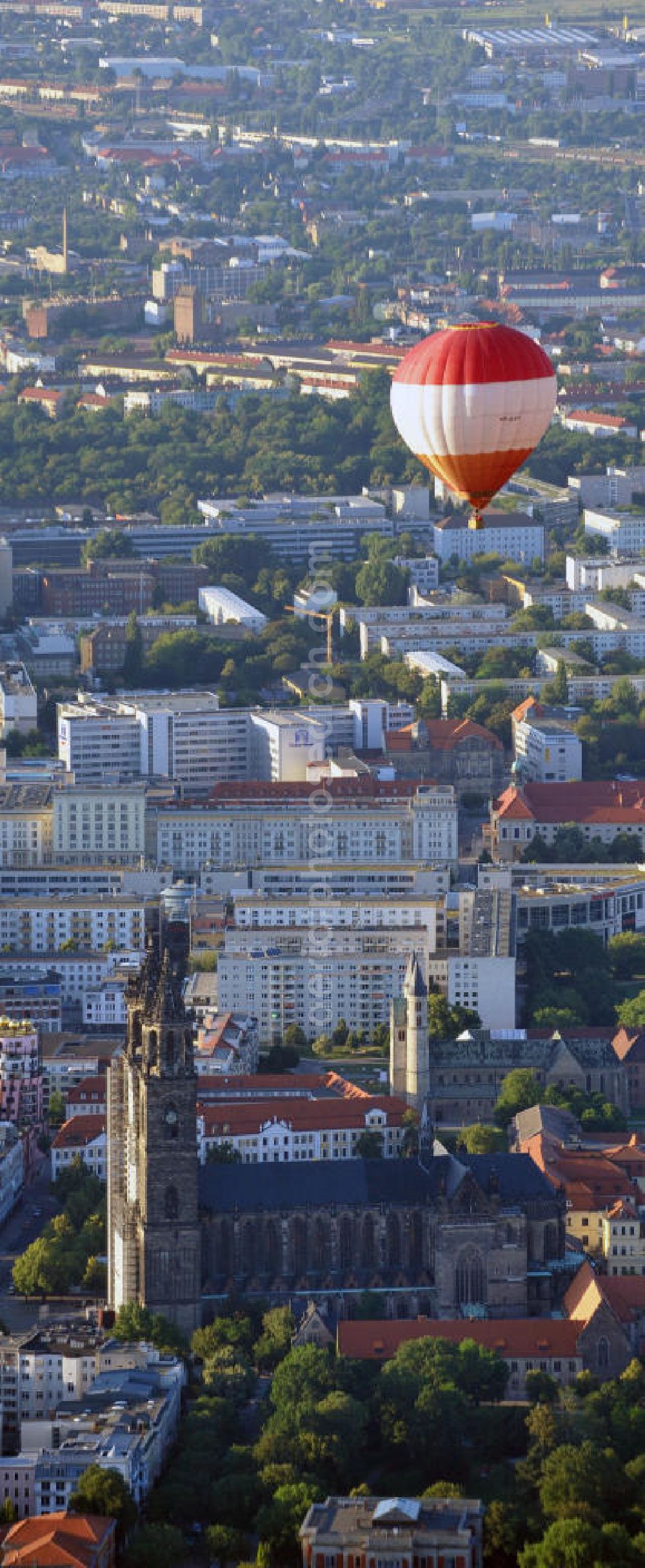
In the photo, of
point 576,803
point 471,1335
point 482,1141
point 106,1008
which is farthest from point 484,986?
point 471,1335

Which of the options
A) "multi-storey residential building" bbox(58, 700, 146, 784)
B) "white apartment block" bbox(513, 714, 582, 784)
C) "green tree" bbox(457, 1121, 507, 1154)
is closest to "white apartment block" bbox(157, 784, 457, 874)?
"multi-storey residential building" bbox(58, 700, 146, 784)

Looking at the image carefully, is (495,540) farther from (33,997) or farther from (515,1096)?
(515,1096)

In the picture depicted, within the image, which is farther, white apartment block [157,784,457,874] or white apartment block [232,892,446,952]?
white apartment block [157,784,457,874]

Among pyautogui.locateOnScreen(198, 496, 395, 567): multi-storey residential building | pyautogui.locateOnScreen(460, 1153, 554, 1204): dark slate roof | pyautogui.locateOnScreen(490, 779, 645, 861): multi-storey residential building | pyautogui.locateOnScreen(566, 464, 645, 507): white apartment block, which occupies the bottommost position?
pyautogui.locateOnScreen(566, 464, 645, 507): white apartment block

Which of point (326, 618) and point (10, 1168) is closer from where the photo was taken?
point (10, 1168)

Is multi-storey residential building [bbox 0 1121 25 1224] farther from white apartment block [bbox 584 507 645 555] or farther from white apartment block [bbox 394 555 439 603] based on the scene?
white apartment block [bbox 584 507 645 555]

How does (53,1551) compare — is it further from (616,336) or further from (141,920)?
(616,336)

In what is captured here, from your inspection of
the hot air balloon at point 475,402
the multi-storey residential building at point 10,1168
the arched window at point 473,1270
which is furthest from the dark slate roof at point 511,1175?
the hot air balloon at point 475,402
